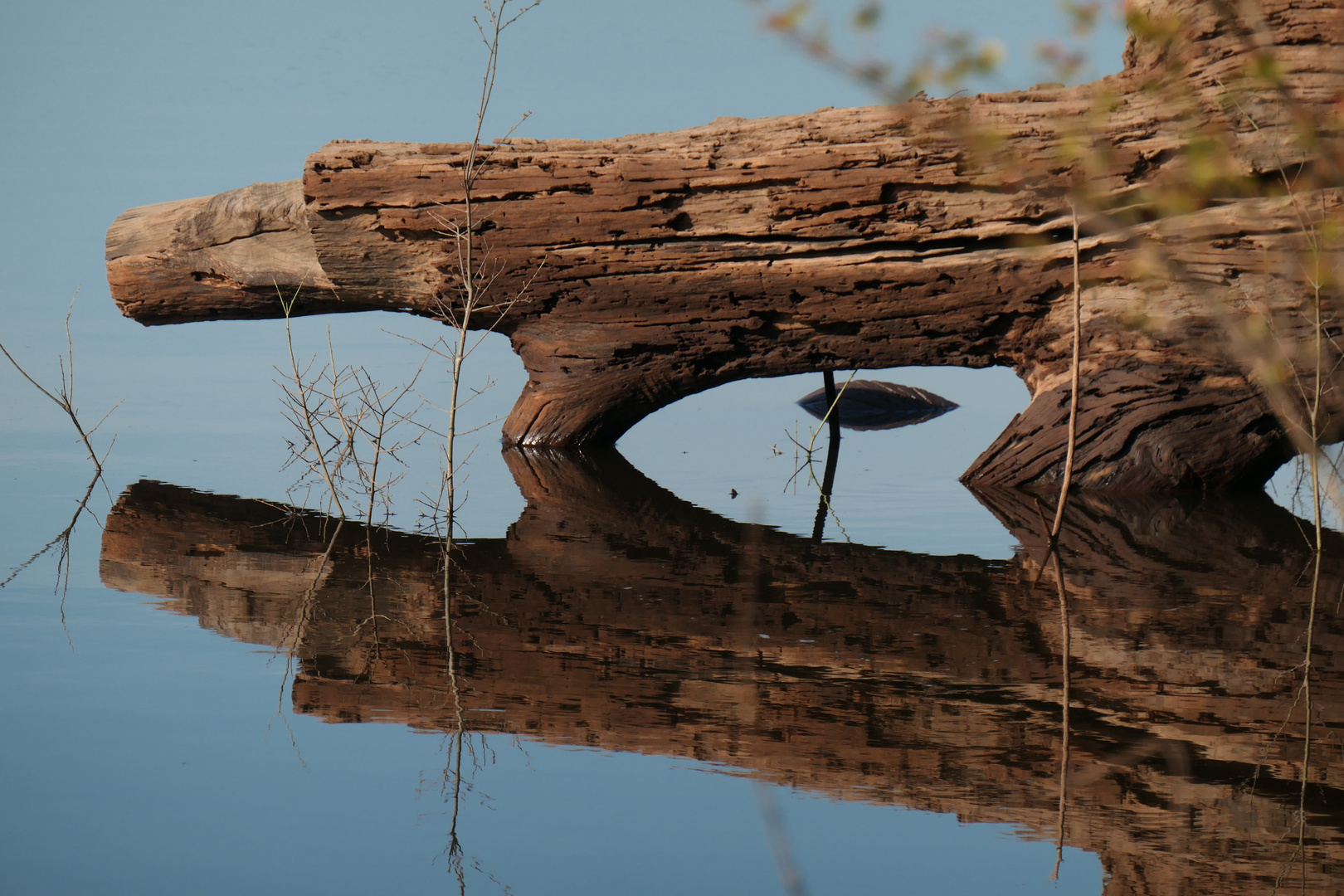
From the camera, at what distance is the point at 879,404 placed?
57.0 ft

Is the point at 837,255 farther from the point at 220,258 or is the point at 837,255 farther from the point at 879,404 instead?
the point at 879,404

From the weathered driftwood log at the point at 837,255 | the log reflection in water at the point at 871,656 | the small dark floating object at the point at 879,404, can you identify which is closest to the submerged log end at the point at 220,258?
the weathered driftwood log at the point at 837,255

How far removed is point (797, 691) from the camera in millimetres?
4418

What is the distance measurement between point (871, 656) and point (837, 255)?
5.77 meters

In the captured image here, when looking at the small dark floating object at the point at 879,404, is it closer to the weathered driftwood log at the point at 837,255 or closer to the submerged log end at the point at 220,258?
the weathered driftwood log at the point at 837,255

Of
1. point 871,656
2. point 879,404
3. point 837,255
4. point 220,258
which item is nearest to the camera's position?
point 871,656

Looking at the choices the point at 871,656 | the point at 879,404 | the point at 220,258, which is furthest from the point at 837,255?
the point at 879,404

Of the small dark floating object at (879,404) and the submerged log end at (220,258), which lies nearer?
the submerged log end at (220,258)

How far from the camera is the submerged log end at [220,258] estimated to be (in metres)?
11.7

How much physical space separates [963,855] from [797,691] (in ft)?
4.25

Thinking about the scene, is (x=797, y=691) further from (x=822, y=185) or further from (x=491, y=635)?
(x=822, y=185)

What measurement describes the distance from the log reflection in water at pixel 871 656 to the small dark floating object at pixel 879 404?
335 inches

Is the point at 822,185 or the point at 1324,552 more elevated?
the point at 822,185

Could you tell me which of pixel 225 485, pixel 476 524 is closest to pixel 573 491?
pixel 476 524
